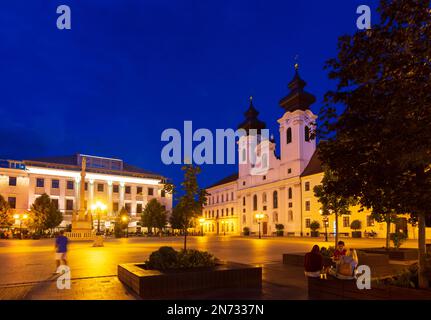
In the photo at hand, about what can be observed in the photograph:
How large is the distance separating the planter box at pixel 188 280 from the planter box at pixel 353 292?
1.97 metres

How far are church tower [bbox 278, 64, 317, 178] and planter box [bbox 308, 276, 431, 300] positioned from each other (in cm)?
5285

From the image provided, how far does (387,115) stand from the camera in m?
7.23

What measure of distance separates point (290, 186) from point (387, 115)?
56449 mm

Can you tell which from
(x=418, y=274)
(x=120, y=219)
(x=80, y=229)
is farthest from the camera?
(x=120, y=219)

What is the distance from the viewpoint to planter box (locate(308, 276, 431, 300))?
6.98 meters

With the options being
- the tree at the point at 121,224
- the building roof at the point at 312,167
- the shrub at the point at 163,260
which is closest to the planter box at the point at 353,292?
the shrub at the point at 163,260

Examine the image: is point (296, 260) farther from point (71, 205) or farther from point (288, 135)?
point (71, 205)

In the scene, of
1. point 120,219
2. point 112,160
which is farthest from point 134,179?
point 120,219

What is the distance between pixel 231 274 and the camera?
10.2 metres

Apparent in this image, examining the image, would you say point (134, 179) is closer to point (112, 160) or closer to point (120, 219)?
point (112, 160)

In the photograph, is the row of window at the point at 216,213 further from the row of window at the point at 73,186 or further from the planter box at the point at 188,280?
the planter box at the point at 188,280

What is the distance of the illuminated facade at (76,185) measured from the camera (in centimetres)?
7044

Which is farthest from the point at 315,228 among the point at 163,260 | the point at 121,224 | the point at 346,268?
the point at 346,268

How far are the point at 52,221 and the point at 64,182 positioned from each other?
15667mm
